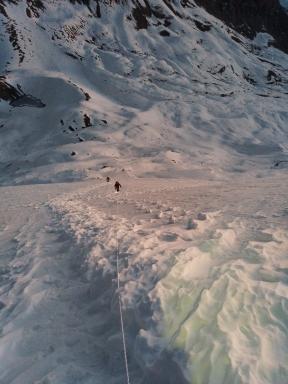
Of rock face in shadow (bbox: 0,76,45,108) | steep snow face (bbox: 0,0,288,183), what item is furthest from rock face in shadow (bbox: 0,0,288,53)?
rock face in shadow (bbox: 0,76,45,108)

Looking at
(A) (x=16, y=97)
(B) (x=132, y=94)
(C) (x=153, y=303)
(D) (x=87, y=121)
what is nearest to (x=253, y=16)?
(B) (x=132, y=94)

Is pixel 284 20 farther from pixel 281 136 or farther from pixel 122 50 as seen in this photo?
pixel 281 136

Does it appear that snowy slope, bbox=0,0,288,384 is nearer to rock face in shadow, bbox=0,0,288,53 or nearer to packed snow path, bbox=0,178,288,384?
packed snow path, bbox=0,178,288,384

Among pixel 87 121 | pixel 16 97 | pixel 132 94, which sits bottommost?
pixel 87 121

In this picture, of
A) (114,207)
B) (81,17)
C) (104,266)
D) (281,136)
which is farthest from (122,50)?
(104,266)

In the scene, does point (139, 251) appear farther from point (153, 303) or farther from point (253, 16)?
point (253, 16)

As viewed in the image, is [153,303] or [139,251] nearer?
[153,303]

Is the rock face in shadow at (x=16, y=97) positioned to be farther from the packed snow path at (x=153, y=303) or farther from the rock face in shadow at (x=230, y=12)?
the packed snow path at (x=153, y=303)
